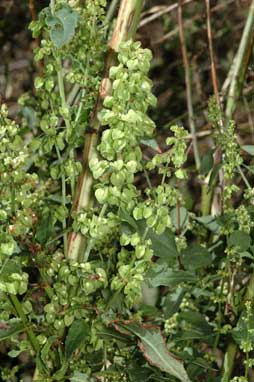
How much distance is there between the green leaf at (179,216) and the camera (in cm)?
129

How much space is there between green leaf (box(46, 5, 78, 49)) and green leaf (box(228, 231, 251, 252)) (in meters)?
0.36

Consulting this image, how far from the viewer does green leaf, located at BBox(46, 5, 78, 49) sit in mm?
941

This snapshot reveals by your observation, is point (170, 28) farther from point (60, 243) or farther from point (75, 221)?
point (75, 221)

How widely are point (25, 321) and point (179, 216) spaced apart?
0.38 meters

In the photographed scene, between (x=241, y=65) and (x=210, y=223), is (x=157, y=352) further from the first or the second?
(x=241, y=65)

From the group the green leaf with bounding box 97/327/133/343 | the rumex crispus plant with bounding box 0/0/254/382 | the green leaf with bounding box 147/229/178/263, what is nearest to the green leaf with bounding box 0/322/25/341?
the rumex crispus plant with bounding box 0/0/254/382

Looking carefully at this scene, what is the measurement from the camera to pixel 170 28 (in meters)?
2.31

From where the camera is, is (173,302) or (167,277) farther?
(173,302)

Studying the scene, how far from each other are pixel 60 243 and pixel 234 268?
274mm

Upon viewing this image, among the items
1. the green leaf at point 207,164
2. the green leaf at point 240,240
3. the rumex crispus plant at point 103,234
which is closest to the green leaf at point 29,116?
the rumex crispus plant at point 103,234

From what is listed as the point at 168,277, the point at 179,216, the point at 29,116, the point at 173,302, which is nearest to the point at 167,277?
the point at 168,277

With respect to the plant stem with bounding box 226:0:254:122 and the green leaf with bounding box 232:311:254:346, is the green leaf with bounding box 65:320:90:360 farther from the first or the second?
the plant stem with bounding box 226:0:254:122

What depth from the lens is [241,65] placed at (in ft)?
5.30

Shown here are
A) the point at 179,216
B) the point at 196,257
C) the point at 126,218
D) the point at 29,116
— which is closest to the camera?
the point at 126,218
